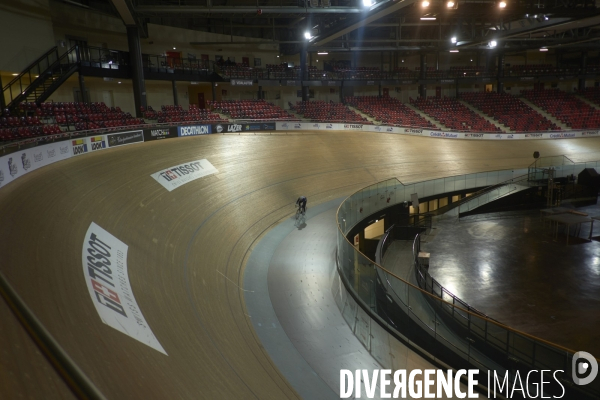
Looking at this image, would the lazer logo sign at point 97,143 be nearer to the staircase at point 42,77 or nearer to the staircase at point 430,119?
the staircase at point 42,77

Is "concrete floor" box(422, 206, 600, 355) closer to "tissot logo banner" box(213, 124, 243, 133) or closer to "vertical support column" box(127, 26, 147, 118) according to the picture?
"tissot logo banner" box(213, 124, 243, 133)

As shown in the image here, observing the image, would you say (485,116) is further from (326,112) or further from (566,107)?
(326,112)

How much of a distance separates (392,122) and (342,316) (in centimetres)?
2192

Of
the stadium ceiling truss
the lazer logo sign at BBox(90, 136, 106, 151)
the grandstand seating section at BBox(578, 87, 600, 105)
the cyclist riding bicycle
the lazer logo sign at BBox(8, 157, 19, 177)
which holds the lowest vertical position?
the cyclist riding bicycle

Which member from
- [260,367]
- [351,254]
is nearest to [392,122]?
[351,254]

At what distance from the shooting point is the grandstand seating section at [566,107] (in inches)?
1227

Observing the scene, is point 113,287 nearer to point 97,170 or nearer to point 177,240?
point 177,240

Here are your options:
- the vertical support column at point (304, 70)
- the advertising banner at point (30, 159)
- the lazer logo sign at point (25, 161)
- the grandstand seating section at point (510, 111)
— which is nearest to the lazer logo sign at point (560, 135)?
the grandstand seating section at point (510, 111)

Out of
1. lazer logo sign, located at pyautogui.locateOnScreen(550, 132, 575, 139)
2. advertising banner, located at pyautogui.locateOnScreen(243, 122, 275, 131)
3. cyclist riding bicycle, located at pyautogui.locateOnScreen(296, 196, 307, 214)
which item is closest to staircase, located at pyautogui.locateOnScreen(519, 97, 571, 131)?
lazer logo sign, located at pyautogui.locateOnScreen(550, 132, 575, 139)

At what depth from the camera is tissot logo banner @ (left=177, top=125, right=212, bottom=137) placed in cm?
1774

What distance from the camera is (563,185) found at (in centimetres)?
1839

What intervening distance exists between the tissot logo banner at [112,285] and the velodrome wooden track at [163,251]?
167 mm

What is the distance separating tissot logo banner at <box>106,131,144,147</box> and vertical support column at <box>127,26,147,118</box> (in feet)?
16.0

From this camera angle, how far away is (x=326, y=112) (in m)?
27.0
